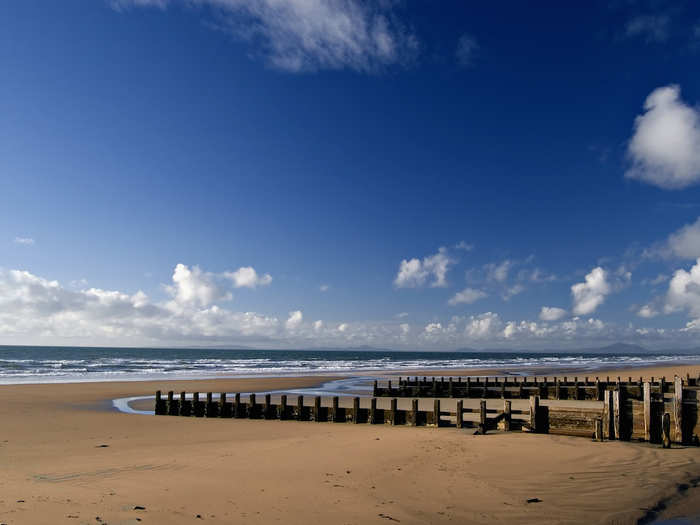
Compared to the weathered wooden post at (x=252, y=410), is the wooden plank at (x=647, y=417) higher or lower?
higher

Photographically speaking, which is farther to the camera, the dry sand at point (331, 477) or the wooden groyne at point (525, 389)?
the wooden groyne at point (525, 389)

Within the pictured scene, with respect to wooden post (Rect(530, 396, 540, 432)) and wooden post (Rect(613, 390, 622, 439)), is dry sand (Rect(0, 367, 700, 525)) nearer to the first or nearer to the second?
wooden post (Rect(530, 396, 540, 432))

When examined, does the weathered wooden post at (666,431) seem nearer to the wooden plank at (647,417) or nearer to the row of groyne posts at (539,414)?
the row of groyne posts at (539,414)

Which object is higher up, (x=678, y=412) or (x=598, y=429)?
(x=678, y=412)

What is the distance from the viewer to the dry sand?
8.64 meters

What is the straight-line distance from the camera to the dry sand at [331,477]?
28.3 feet

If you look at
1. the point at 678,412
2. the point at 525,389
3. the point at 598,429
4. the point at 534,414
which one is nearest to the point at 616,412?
the point at 598,429

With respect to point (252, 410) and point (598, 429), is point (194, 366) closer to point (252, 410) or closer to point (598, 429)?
point (252, 410)

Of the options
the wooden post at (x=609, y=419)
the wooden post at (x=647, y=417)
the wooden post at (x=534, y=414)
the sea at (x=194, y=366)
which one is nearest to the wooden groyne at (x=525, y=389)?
the wooden post at (x=534, y=414)

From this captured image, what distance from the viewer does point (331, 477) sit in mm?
10984

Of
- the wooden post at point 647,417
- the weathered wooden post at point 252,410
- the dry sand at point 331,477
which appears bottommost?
the weathered wooden post at point 252,410

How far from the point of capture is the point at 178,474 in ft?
36.5

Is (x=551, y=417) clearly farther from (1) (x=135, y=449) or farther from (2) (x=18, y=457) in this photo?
(2) (x=18, y=457)

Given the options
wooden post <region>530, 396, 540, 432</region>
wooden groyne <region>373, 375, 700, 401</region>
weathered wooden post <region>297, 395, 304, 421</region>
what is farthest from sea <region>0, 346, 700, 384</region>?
wooden post <region>530, 396, 540, 432</region>
